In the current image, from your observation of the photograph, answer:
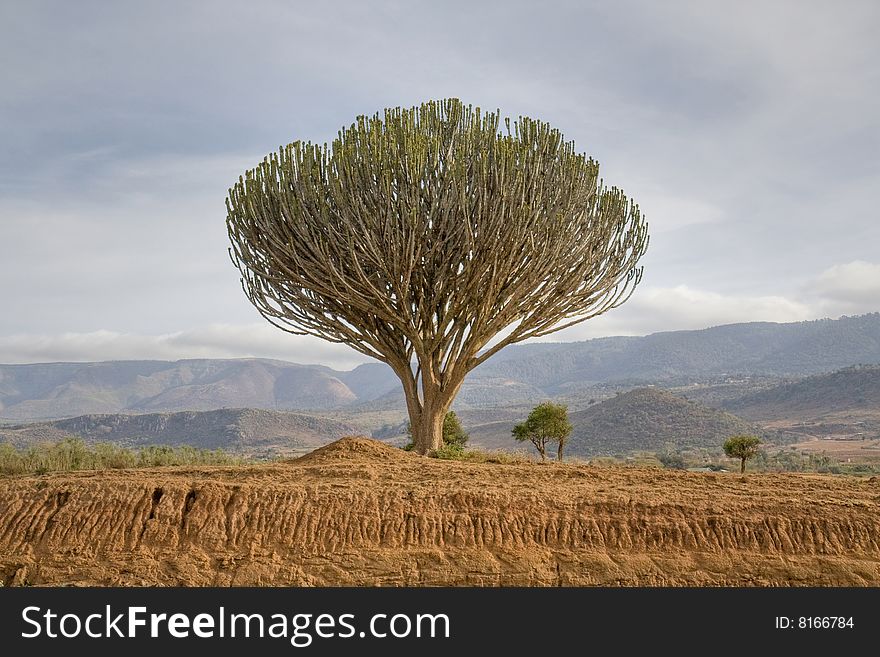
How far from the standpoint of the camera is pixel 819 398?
57.4 meters

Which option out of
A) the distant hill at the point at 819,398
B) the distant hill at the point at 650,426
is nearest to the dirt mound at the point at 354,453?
the distant hill at the point at 650,426

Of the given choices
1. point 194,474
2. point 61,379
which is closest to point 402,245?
point 194,474

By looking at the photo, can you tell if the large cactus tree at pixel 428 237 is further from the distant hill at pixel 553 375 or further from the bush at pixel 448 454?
the distant hill at pixel 553 375

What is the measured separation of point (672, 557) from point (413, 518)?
2602 mm

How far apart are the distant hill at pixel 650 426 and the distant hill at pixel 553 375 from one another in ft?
119

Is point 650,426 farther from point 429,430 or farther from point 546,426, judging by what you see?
point 429,430

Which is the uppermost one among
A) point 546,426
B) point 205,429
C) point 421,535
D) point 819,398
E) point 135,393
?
point 546,426

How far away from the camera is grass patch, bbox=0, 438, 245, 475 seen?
11859mm

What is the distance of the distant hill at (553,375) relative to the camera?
11469 cm

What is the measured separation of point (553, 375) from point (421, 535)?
16491 centimetres

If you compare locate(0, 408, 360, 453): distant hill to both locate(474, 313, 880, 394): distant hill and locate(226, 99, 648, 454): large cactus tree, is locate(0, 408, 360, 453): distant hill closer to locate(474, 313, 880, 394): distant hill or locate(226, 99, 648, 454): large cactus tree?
locate(226, 99, 648, 454): large cactus tree

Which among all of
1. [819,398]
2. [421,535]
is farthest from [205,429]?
[421,535]

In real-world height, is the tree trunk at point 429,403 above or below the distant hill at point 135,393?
above
